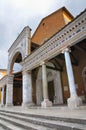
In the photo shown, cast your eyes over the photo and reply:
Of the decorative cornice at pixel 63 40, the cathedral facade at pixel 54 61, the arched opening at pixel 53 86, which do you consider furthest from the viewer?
the arched opening at pixel 53 86

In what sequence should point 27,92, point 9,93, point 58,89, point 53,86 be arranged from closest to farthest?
point 27,92 < point 58,89 < point 53,86 < point 9,93

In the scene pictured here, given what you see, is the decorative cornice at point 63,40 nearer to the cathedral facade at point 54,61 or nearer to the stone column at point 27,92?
the cathedral facade at point 54,61

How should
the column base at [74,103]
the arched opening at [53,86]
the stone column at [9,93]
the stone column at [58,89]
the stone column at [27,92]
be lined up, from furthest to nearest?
the stone column at [9,93] < the arched opening at [53,86] < the stone column at [58,89] < the stone column at [27,92] < the column base at [74,103]

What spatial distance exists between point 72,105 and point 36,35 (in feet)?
37.7

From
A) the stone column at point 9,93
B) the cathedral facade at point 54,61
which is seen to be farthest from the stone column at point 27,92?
the stone column at point 9,93

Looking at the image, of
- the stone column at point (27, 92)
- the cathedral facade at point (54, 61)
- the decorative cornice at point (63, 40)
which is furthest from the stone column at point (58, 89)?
the decorative cornice at point (63, 40)

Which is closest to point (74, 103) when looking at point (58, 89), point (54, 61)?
point (58, 89)

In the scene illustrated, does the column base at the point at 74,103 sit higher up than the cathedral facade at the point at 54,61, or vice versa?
the cathedral facade at the point at 54,61

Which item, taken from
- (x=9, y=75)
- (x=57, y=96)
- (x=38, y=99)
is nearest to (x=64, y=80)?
(x=57, y=96)

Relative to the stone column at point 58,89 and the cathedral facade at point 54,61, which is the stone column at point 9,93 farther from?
the stone column at point 58,89

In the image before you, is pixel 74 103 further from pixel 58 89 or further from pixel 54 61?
pixel 54 61

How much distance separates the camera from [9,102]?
13.4 meters

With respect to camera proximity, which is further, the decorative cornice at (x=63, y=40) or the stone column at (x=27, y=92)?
the stone column at (x=27, y=92)

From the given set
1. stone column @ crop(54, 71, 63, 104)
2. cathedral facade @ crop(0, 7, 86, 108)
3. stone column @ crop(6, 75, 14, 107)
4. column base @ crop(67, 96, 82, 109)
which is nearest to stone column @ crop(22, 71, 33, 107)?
cathedral facade @ crop(0, 7, 86, 108)
